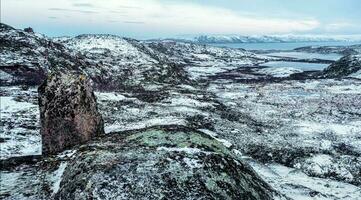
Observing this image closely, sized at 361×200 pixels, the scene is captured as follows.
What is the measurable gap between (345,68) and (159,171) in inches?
3433

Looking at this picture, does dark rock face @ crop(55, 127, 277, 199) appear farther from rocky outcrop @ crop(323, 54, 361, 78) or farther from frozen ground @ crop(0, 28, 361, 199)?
rocky outcrop @ crop(323, 54, 361, 78)

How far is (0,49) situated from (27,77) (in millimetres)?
10049

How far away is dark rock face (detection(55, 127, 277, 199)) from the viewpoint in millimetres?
13781

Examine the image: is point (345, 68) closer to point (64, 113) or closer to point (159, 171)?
point (64, 113)

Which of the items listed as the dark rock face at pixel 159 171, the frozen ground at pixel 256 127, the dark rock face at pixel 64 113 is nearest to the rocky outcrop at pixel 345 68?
the frozen ground at pixel 256 127

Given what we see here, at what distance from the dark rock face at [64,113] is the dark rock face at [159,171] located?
2.14 metres

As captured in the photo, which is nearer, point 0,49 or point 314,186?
point 314,186

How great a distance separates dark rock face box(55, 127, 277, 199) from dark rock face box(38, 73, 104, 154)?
214cm

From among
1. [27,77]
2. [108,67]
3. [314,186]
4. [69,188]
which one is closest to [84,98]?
[69,188]

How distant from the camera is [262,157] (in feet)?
94.4

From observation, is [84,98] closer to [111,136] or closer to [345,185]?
[111,136]

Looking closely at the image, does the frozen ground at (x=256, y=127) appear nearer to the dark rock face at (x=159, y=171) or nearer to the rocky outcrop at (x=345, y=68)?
the dark rock face at (x=159, y=171)

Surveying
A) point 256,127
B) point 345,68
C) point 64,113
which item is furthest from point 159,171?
point 345,68

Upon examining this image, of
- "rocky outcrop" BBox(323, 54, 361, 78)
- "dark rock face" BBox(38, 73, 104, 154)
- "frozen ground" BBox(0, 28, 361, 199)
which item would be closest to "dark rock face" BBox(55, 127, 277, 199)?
"frozen ground" BBox(0, 28, 361, 199)
